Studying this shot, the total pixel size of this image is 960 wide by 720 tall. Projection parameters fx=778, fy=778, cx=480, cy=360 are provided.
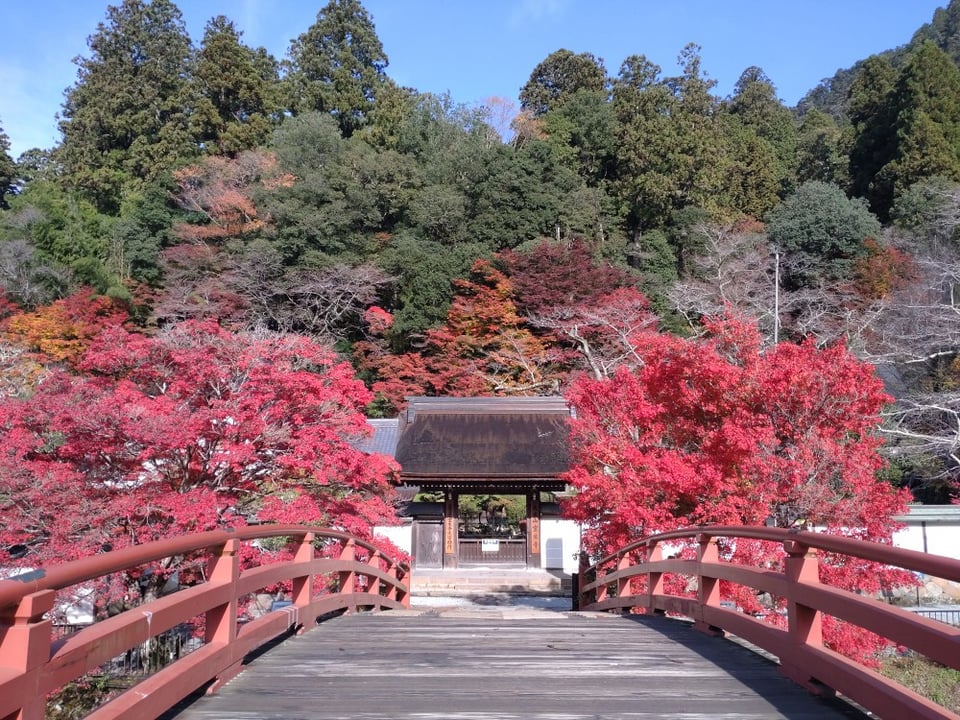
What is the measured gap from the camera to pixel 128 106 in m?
38.5

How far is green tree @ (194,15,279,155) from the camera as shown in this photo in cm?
3753

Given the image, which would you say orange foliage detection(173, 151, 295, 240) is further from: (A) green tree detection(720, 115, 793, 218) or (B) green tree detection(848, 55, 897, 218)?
(B) green tree detection(848, 55, 897, 218)

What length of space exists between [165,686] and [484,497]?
2048 centimetres

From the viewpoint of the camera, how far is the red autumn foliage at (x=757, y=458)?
9.22 meters

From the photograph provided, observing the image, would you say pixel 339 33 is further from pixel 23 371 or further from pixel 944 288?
pixel 944 288

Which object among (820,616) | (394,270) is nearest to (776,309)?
(394,270)

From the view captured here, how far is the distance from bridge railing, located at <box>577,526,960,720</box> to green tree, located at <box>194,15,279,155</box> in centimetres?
3569

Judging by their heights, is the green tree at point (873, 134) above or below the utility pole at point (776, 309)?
above

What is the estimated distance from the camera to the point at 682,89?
39375mm

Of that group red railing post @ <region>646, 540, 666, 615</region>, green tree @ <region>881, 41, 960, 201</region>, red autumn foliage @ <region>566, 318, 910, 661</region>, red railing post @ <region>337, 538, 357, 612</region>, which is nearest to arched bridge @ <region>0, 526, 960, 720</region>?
red railing post @ <region>337, 538, 357, 612</region>

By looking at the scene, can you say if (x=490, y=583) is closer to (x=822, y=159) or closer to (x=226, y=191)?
(x=226, y=191)

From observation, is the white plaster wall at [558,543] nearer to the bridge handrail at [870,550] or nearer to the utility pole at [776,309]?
the utility pole at [776,309]

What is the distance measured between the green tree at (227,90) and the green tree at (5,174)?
381 inches

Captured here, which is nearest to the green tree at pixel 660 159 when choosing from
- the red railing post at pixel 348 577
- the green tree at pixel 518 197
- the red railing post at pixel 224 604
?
the green tree at pixel 518 197
